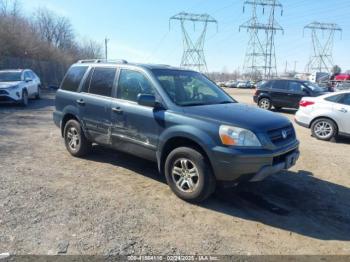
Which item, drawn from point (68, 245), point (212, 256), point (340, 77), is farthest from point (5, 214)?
point (340, 77)

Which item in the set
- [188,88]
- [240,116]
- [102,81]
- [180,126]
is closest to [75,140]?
[102,81]

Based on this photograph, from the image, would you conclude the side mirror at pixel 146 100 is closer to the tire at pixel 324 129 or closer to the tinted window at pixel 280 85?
the tire at pixel 324 129

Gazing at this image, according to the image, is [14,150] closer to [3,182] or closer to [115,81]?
[3,182]

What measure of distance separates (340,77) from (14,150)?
4631cm

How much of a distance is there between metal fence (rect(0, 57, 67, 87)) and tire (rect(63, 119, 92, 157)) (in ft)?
85.5

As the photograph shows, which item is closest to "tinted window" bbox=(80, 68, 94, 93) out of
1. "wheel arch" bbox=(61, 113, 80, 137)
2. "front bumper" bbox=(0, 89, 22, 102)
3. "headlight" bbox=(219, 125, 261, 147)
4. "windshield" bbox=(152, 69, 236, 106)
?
"wheel arch" bbox=(61, 113, 80, 137)

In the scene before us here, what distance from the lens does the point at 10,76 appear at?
1672 centimetres

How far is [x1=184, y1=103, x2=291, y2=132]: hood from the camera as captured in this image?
15.8 feet

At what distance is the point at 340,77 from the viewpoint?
46562 millimetres

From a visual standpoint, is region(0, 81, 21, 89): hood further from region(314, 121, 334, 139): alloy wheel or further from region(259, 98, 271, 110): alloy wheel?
region(314, 121, 334, 139): alloy wheel

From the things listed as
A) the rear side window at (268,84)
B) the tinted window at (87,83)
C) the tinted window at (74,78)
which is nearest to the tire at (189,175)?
the tinted window at (87,83)

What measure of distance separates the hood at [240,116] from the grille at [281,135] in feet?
0.19

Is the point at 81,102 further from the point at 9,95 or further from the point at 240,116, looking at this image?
the point at 9,95

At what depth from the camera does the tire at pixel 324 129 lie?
398 inches
